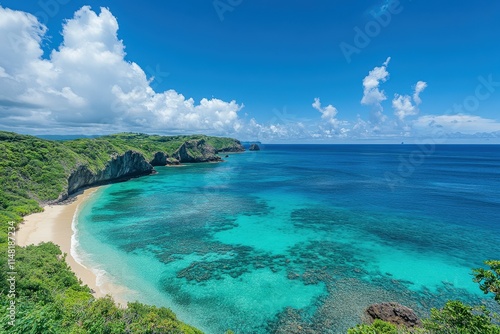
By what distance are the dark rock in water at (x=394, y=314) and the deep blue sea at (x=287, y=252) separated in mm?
1085

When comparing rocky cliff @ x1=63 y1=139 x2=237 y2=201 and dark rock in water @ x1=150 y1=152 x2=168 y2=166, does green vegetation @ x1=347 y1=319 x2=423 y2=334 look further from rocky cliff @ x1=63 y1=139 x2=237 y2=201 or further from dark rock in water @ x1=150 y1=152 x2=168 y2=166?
dark rock in water @ x1=150 y1=152 x2=168 y2=166

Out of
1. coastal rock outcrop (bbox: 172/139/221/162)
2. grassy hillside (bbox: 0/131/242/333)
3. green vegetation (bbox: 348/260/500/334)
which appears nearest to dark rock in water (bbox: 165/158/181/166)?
coastal rock outcrop (bbox: 172/139/221/162)

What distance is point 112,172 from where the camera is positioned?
83.9 m

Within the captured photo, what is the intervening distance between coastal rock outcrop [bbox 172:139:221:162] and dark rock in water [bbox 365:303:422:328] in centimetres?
13815

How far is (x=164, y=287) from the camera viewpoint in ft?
80.9

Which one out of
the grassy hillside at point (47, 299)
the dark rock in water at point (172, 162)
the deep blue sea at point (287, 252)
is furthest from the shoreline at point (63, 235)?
the dark rock in water at point (172, 162)

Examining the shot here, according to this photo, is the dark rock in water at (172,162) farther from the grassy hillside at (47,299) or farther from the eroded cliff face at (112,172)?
the grassy hillside at (47,299)

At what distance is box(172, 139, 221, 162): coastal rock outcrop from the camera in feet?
493

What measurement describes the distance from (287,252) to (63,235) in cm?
3246

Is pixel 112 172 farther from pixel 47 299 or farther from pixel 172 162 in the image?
pixel 47 299

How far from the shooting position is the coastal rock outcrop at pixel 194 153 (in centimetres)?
15012

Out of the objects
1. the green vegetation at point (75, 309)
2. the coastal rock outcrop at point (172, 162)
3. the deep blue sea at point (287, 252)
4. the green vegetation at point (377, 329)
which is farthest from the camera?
the coastal rock outcrop at point (172, 162)

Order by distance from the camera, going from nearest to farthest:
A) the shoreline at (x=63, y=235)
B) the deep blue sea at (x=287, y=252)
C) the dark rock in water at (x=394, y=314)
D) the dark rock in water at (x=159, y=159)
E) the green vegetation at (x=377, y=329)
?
the green vegetation at (x=377, y=329)
the dark rock in water at (x=394, y=314)
the deep blue sea at (x=287, y=252)
the shoreline at (x=63, y=235)
the dark rock in water at (x=159, y=159)

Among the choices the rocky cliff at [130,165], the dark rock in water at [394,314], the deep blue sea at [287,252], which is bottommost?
the deep blue sea at [287,252]
